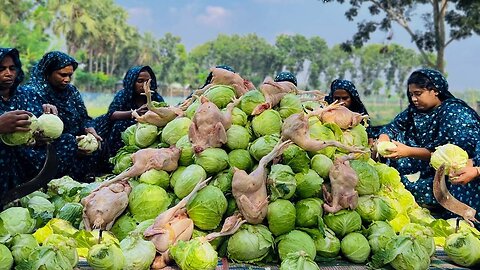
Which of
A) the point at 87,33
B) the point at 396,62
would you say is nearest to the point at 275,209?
the point at 87,33

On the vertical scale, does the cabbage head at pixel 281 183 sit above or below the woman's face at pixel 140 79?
below

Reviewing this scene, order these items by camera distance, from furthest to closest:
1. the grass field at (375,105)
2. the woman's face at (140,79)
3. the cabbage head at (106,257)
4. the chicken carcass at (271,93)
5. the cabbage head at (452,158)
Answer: the grass field at (375,105), the woman's face at (140,79), the cabbage head at (452,158), the chicken carcass at (271,93), the cabbage head at (106,257)

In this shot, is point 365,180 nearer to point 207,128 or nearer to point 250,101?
point 250,101

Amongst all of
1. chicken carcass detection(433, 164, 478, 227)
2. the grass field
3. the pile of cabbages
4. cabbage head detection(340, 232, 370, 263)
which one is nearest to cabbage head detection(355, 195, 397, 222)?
the pile of cabbages

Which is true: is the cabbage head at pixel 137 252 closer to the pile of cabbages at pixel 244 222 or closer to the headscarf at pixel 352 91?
the pile of cabbages at pixel 244 222

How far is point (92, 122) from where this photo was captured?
6117 millimetres

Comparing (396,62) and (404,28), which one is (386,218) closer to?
(404,28)

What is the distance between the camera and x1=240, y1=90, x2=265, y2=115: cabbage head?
341 cm

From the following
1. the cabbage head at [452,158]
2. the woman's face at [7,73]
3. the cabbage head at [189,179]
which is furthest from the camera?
the woman's face at [7,73]

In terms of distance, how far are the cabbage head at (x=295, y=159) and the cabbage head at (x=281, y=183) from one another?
0.14 meters

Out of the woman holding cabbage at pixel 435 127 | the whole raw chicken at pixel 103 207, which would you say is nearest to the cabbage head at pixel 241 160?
the whole raw chicken at pixel 103 207

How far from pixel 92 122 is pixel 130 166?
9.40 ft

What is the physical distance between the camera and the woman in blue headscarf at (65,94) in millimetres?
5137

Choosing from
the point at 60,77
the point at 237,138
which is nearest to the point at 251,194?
Result: the point at 237,138
